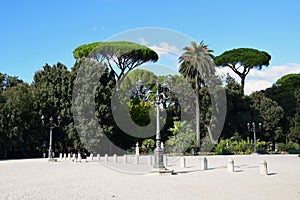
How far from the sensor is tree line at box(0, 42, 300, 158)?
37625mm

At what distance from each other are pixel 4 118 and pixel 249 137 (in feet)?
103

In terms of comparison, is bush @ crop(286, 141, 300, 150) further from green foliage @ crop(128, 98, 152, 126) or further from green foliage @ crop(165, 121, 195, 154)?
green foliage @ crop(128, 98, 152, 126)

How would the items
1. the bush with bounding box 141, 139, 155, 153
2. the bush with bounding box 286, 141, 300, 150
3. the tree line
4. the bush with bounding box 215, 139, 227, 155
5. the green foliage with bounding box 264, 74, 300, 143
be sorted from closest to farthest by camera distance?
the tree line
the bush with bounding box 215, 139, 227, 155
the bush with bounding box 141, 139, 155, 153
the bush with bounding box 286, 141, 300, 150
the green foliage with bounding box 264, 74, 300, 143

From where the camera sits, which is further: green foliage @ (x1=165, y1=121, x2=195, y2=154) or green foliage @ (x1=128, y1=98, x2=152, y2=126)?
green foliage @ (x1=128, y1=98, x2=152, y2=126)

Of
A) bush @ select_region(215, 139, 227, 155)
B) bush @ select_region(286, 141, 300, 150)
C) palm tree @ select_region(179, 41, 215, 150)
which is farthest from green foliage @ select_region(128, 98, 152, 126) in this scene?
bush @ select_region(286, 141, 300, 150)

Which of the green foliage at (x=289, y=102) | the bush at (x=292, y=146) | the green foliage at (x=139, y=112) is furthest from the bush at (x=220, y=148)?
the green foliage at (x=289, y=102)

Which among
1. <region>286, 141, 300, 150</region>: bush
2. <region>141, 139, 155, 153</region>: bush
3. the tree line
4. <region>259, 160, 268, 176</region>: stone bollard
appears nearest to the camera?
<region>259, 160, 268, 176</region>: stone bollard

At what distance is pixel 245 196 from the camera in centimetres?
895

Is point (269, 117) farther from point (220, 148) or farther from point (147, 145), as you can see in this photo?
point (147, 145)

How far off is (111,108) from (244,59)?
2517 cm

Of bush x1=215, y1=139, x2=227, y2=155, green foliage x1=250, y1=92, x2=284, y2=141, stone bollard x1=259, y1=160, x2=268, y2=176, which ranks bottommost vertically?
stone bollard x1=259, y1=160, x2=268, y2=176

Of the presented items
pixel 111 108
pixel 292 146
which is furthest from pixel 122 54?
pixel 292 146

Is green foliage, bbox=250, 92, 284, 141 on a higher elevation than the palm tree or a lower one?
lower

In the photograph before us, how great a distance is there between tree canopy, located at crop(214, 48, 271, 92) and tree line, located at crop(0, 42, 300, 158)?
572 cm
